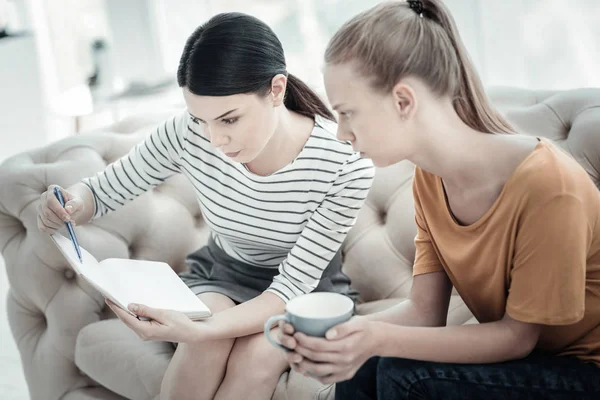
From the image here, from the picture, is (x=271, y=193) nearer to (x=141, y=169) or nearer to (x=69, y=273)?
(x=141, y=169)

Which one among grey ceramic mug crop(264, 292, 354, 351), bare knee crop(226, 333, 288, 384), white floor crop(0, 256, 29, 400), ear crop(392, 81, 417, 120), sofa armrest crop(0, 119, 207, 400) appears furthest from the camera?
white floor crop(0, 256, 29, 400)

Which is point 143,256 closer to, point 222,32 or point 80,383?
point 80,383

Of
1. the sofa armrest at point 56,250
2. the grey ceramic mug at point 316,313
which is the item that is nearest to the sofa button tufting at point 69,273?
the sofa armrest at point 56,250

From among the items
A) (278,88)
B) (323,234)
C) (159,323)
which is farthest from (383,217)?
(159,323)

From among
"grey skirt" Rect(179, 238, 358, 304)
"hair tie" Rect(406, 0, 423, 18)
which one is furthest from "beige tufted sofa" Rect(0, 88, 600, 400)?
"hair tie" Rect(406, 0, 423, 18)

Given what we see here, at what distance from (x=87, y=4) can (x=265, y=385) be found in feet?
8.47

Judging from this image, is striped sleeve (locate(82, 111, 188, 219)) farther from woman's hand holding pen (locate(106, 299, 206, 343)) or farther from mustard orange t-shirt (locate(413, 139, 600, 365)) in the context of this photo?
mustard orange t-shirt (locate(413, 139, 600, 365))

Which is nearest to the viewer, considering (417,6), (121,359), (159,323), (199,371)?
(417,6)

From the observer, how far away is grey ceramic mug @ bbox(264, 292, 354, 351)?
1010 mm

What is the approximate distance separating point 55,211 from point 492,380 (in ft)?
3.11

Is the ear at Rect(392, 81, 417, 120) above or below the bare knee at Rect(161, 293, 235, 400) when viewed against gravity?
above

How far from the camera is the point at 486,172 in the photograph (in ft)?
3.85

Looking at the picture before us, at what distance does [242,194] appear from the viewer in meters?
1.57

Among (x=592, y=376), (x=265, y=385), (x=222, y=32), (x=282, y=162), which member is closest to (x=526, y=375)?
(x=592, y=376)
